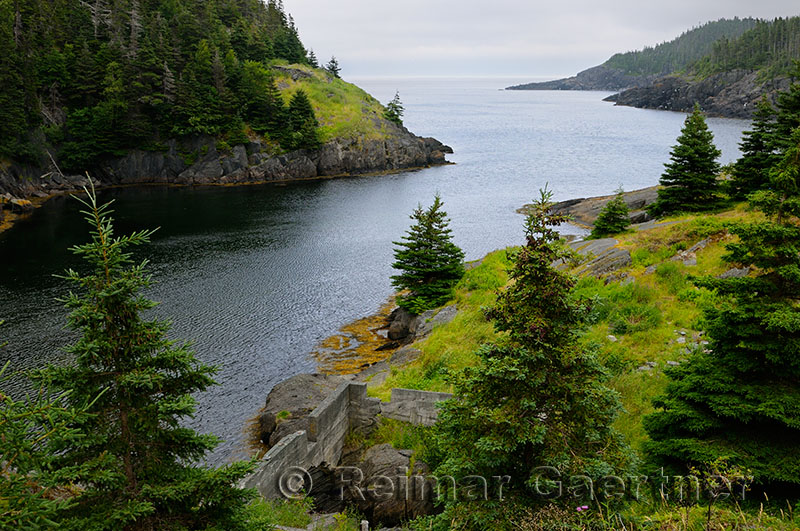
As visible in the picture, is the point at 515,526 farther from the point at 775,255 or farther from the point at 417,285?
the point at 417,285

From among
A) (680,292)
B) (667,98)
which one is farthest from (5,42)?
(667,98)

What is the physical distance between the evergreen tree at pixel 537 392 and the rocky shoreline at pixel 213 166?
66238mm

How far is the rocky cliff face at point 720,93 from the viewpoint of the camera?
13506 cm

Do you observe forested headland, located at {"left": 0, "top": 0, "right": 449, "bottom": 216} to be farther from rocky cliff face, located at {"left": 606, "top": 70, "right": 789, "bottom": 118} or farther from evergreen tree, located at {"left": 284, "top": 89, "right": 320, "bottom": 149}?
rocky cliff face, located at {"left": 606, "top": 70, "right": 789, "bottom": 118}

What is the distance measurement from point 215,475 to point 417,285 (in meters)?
23.7

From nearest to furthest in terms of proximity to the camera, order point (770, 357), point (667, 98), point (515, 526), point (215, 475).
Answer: point (215, 475) → point (515, 526) → point (770, 357) → point (667, 98)

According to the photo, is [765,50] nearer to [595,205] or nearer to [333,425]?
[595,205]

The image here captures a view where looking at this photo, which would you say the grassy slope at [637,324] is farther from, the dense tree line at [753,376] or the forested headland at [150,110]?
the forested headland at [150,110]

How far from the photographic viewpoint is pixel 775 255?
857 cm

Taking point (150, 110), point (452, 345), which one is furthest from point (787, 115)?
point (150, 110)

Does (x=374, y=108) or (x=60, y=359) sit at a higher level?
(x=374, y=108)

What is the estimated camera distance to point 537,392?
8.55 metres

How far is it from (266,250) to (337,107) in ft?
156

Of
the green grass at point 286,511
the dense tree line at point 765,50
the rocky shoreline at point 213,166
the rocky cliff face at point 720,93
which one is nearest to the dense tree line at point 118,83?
the rocky shoreline at point 213,166
